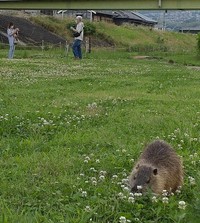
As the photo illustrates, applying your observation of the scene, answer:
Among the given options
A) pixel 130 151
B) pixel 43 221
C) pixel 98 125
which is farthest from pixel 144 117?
pixel 43 221

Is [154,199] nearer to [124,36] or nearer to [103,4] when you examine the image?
[103,4]

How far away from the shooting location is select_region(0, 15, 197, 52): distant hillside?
50844mm

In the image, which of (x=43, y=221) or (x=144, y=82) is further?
(x=144, y=82)

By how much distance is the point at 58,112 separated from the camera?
9.06m

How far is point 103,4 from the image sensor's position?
1441 inches

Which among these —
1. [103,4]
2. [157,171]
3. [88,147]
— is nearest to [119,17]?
[103,4]

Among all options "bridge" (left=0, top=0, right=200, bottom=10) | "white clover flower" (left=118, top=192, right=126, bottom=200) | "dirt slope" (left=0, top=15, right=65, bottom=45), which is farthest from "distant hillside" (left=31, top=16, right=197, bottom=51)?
"white clover flower" (left=118, top=192, right=126, bottom=200)

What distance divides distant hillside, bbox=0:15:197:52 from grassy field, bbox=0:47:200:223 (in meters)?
36.2

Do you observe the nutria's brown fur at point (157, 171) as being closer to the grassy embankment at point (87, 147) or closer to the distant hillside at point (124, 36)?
the grassy embankment at point (87, 147)

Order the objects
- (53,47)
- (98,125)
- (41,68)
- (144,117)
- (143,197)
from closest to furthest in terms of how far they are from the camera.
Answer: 1. (143,197)
2. (98,125)
3. (144,117)
4. (41,68)
5. (53,47)

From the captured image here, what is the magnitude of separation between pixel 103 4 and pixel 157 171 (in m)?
32.5

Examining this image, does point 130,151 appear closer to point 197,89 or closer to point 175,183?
point 175,183

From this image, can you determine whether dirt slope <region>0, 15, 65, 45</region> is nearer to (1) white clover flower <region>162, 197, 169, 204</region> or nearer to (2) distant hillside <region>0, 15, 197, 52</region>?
(2) distant hillside <region>0, 15, 197, 52</region>

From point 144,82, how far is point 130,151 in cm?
844
